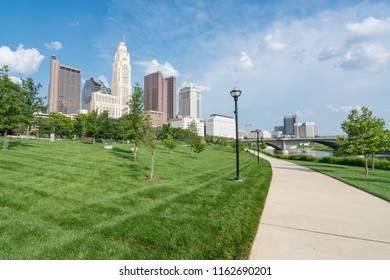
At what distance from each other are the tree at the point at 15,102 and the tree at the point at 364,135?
28876 millimetres

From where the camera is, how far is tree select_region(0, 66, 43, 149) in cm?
1759

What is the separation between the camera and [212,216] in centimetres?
570

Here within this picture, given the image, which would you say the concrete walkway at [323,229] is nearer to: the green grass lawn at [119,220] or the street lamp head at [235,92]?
the green grass lawn at [119,220]

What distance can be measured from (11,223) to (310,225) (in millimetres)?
6842

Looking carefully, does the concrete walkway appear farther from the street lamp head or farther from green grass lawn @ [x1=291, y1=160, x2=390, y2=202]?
the street lamp head

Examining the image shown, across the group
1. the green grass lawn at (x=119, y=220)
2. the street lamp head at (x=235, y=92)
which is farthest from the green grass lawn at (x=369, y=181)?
the street lamp head at (x=235, y=92)

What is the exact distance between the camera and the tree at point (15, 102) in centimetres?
1759

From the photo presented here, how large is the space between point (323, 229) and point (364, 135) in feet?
61.0

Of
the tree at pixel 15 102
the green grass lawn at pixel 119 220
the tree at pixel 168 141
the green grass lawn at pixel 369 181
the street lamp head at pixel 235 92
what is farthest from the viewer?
the tree at pixel 168 141

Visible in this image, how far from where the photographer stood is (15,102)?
18.3m

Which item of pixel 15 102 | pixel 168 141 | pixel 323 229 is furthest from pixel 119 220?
pixel 15 102

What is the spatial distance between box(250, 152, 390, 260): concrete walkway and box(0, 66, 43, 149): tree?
2093 centimetres
